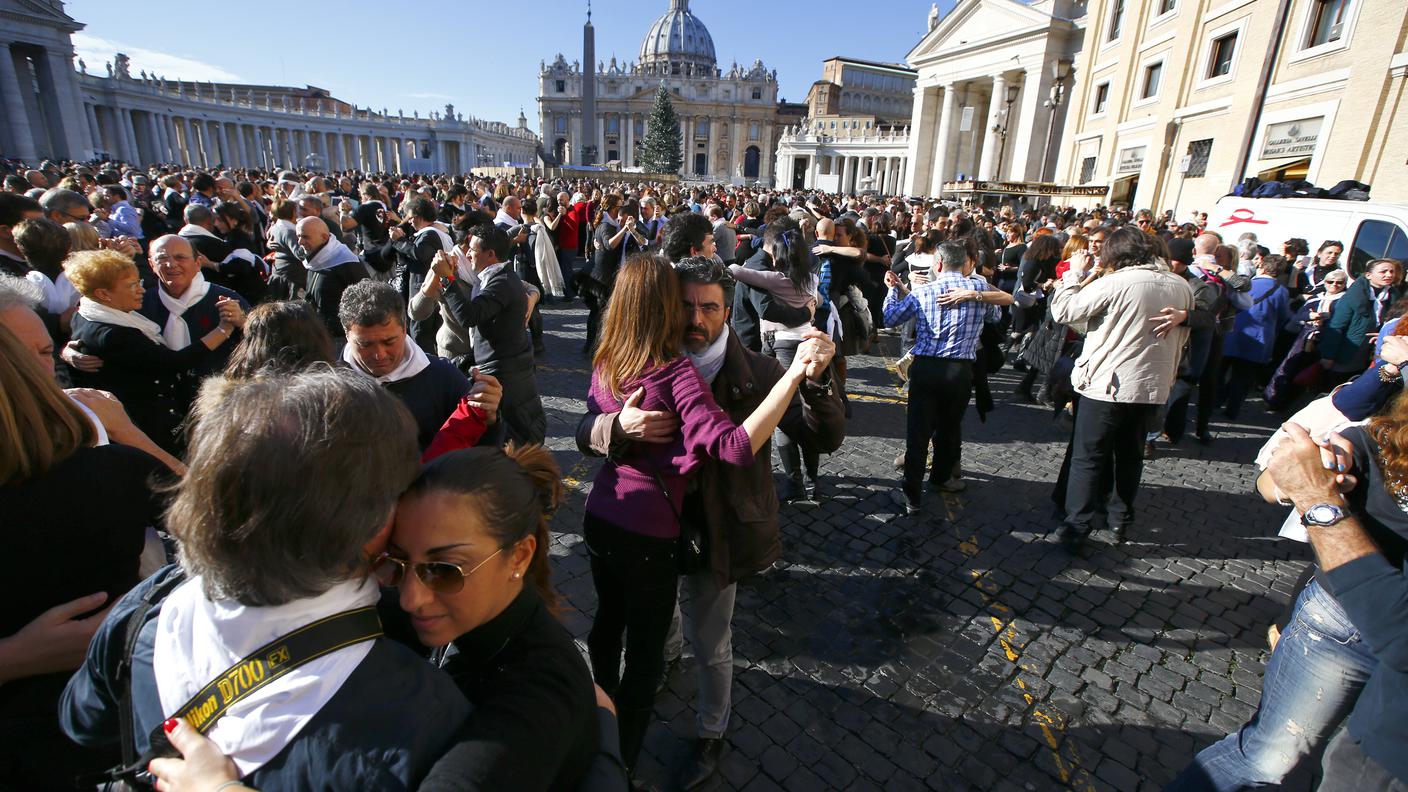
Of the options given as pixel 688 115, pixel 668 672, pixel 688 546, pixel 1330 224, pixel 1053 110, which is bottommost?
pixel 668 672

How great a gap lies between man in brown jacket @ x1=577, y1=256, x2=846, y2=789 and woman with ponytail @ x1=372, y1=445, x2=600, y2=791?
83 centimetres

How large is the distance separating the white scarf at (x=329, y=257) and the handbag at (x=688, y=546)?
4.05 meters

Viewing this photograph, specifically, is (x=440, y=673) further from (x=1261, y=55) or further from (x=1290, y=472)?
(x=1261, y=55)

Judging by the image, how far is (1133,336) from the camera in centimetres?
379

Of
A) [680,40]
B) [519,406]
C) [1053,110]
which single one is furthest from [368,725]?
[680,40]

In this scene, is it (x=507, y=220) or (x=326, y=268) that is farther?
(x=507, y=220)

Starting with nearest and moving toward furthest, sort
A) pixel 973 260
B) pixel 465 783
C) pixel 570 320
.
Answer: pixel 465 783
pixel 973 260
pixel 570 320

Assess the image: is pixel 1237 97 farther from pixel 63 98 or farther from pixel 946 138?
pixel 63 98

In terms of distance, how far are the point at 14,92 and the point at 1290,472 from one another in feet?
174

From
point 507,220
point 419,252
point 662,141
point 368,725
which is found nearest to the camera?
point 368,725

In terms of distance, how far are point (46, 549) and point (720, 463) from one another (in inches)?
68.6

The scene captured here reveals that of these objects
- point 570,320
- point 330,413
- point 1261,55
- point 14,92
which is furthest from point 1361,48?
point 14,92

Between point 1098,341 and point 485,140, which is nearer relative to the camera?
point 1098,341

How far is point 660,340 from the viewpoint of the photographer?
2123mm
